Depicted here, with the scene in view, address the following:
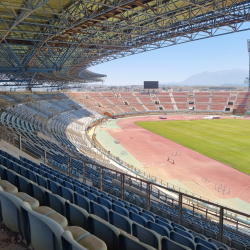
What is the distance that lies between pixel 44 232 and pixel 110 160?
21021 millimetres

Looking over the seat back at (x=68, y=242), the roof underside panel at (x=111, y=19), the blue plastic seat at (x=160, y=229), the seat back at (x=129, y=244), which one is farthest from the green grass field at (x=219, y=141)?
the seat back at (x=68, y=242)

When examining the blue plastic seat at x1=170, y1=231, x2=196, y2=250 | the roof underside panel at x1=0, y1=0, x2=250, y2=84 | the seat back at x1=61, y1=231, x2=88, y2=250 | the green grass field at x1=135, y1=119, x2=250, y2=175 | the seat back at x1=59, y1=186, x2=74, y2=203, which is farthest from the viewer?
the green grass field at x1=135, y1=119, x2=250, y2=175

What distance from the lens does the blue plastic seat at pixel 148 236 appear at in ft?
10.6

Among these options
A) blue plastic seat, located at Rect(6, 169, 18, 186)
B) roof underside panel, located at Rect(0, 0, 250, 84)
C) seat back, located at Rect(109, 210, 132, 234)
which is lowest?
seat back, located at Rect(109, 210, 132, 234)

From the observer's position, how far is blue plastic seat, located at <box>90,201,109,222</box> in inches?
160

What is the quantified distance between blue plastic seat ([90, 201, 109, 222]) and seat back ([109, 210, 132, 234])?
72 millimetres

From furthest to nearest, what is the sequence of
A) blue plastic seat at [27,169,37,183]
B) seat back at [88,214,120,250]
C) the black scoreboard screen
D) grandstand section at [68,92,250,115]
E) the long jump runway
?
the black scoreboard screen, grandstand section at [68,92,250,115], the long jump runway, blue plastic seat at [27,169,37,183], seat back at [88,214,120,250]

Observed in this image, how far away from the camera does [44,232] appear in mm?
2516

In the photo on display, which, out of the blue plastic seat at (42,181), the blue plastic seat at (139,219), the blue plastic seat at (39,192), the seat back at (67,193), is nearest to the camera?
the blue plastic seat at (39,192)

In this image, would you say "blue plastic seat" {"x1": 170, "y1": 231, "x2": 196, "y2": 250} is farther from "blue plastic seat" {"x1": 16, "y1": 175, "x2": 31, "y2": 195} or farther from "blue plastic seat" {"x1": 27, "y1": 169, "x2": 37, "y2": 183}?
"blue plastic seat" {"x1": 27, "y1": 169, "x2": 37, "y2": 183}

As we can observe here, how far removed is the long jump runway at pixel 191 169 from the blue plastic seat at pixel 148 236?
47.7 feet

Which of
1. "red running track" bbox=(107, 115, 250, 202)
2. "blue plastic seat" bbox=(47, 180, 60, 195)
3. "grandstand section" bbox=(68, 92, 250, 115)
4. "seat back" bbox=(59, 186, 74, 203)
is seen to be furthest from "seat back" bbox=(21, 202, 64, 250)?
"grandstand section" bbox=(68, 92, 250, 115)

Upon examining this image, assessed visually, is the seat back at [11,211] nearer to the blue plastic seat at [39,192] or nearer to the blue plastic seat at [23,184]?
the blue plastic seat at [39,192]

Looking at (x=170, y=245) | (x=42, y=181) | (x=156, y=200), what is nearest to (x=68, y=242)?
(x=170, y=245)
